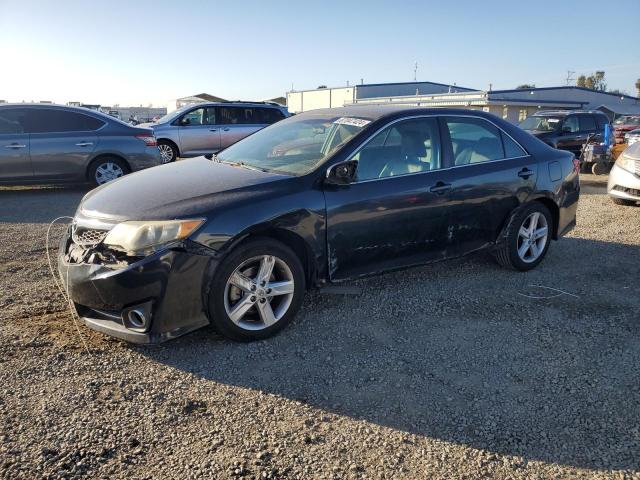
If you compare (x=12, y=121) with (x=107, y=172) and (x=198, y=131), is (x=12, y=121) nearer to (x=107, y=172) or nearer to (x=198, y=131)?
(x=107, y=172)

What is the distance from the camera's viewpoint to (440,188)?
4453mm

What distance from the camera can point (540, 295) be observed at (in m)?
4.68

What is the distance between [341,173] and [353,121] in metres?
0.79

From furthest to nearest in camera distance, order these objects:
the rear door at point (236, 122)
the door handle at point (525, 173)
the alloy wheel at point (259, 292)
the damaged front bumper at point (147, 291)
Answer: the rear door at point (236, 122) < the door handle at point (525, 173) < the alloy wheel at point (259, 292) < the damaged front bumper at point (147, 291)

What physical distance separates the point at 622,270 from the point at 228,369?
4.27 metres

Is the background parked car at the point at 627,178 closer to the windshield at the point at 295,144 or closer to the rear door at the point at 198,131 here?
the windshield at the point at 295,144

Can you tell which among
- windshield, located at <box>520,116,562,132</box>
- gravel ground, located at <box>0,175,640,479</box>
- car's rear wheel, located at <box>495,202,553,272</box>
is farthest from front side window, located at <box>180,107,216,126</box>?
car's rear wheel, located at <box>495,202,553,272</box>

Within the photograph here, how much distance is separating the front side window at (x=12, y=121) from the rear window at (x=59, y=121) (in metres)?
0.13

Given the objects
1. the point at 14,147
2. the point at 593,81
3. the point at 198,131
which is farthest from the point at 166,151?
the point at 593,81

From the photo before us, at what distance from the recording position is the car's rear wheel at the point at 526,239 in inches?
200

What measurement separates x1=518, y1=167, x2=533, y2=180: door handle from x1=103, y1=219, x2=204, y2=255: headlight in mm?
3179

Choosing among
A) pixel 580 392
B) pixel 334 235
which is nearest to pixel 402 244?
pixel 334 235

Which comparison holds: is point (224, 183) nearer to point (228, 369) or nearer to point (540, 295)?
point (228, 369)

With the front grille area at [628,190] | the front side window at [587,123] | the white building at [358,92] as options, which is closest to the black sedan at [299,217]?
the front grille area at [628,190]
